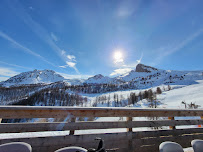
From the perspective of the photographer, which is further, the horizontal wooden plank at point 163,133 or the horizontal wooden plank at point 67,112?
the horizontal wooden plank at point 163,133

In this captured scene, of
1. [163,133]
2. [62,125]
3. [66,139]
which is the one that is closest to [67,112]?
[62,125]

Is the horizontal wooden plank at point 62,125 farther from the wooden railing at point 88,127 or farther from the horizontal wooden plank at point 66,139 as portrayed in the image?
the horizontal wooden plank at point 66,139

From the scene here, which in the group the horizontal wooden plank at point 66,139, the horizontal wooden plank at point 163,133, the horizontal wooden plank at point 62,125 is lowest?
the horizontal wooden plank at point 163,133

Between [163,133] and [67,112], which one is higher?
[67,112]

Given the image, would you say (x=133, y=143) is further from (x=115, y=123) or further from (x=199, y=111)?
(x=199, y=111)

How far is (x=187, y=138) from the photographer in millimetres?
3295

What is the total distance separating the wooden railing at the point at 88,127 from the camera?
7.31 feet

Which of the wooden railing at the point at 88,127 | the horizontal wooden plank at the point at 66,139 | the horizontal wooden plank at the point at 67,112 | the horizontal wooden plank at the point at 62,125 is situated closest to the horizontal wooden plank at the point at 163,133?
the wooden railing at the point at 88,127

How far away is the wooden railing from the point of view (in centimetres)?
223

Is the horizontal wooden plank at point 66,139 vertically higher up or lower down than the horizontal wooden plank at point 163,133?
higher up

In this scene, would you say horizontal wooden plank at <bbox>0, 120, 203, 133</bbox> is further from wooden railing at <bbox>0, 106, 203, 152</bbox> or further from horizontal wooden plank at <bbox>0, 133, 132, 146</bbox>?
horizontal wooden plank at <bbox>0, 133, 132, 146</bbox>

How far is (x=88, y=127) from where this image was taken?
258cm

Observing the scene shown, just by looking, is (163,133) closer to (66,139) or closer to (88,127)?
(88,127)

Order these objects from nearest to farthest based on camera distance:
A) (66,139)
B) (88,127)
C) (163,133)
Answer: (66,139) < (88,127) < (163,133)
